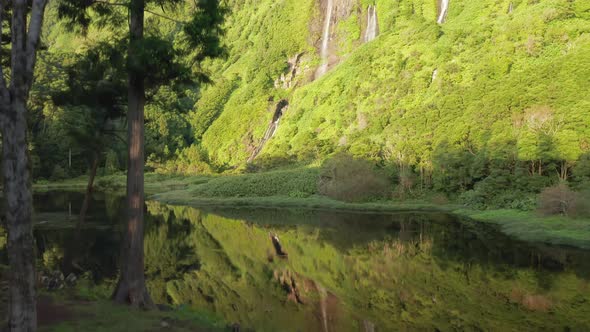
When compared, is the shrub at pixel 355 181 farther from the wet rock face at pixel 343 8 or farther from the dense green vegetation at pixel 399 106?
the wet rock face at pixel 343 8

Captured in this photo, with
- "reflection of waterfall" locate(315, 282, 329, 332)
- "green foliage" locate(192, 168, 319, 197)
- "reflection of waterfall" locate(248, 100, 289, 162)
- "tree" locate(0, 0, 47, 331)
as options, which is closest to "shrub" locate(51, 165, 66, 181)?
"green foliage" locate(192, 168, 319, 197)

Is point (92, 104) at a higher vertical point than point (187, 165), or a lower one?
higher

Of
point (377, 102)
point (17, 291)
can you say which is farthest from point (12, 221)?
point (377, 102)

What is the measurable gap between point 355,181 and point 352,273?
3762 centimetres

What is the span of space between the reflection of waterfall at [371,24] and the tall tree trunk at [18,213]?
138 meters

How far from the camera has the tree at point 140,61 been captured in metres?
13.0

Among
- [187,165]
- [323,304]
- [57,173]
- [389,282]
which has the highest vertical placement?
[187,165]

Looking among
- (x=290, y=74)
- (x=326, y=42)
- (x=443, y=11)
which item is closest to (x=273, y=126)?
(x=290, y=74)

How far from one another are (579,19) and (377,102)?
38652mm

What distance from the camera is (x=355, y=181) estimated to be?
6359 centimetres

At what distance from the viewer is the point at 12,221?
9094mm

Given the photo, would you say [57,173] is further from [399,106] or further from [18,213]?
[18,213]

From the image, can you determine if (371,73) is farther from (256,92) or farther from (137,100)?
(137,100)

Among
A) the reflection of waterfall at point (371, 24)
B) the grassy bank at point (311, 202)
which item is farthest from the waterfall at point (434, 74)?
the reflection of waterfall at point (371, 24)
